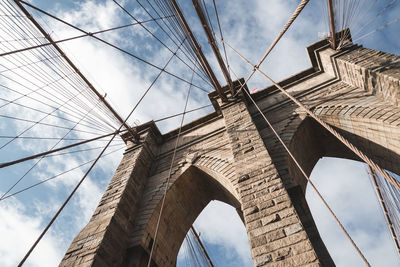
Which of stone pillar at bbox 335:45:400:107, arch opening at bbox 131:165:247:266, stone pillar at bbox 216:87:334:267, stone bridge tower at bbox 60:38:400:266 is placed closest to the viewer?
stone pillar at bbox 216:87:334:267

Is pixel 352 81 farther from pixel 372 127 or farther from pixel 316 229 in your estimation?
pixel 316 229

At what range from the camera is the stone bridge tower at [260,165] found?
3.33 metres

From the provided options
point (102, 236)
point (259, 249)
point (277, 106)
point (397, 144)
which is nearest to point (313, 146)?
point (277, 106)

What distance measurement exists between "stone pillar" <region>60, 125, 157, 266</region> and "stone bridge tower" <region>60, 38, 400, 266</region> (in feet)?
0.07

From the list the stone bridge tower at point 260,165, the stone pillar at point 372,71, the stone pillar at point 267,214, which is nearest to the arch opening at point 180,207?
the stone bridge tower at point 260,165

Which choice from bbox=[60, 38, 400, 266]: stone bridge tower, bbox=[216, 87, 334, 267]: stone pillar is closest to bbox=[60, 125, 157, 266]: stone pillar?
bbox=[60, 38, 400, 266]: stone bridge tower

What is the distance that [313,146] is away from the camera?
6.02m

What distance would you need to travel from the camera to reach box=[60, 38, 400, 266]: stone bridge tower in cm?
333

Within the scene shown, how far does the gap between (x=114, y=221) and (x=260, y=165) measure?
2.94 m

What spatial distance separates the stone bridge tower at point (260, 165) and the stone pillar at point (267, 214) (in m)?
0.01

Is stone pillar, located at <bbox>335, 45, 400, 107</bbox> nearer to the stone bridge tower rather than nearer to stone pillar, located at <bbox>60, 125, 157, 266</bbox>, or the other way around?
the stone bridge tower

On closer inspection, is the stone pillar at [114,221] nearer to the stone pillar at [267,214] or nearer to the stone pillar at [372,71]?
the stone pillar at [267,214]

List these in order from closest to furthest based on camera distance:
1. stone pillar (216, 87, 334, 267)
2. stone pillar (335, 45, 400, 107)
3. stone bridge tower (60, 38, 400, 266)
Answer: stone pillar (216, 87, 334, 267), stone bridge tower (60, 38, 400, 266), stone pillar (335, 45, 400, 107)

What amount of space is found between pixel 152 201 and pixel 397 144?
489 cm
